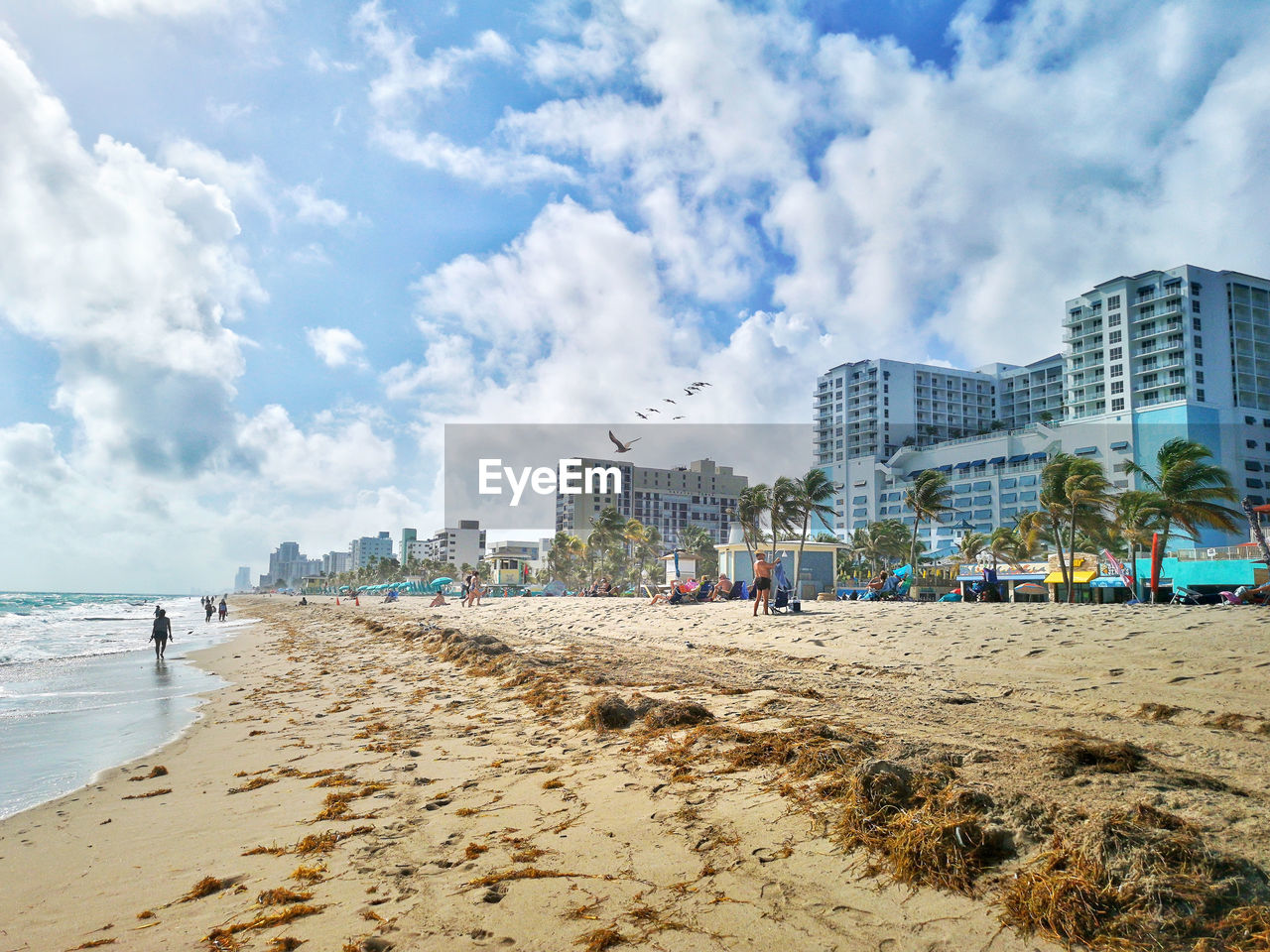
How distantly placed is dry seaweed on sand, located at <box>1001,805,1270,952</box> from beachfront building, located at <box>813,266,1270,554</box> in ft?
291

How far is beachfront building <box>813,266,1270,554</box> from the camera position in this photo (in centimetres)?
9162

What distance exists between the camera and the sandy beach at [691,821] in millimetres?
3355

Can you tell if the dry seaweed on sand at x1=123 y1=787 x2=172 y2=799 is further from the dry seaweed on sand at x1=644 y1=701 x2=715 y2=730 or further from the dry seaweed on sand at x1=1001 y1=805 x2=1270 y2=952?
the dry seaweed on sand at x1=1001 y1=805 x2=1270 y2=952

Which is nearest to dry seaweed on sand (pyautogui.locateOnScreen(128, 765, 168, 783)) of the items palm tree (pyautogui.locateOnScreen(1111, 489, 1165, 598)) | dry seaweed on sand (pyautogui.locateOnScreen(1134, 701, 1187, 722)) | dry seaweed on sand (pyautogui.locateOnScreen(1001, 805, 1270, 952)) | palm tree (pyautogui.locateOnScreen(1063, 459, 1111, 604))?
dry seaweed on sand (pyautogui.locateOnScreen(1001, 805, 1270, 952))

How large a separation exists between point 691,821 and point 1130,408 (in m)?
117

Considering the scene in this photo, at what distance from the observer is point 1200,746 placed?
584 cm

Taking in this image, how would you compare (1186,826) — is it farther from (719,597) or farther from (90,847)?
(719,597)

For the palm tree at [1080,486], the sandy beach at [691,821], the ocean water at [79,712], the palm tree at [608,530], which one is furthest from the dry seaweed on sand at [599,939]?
the palm tree at [608,530]

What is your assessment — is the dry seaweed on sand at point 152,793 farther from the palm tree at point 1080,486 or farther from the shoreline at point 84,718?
the palm tree at point 1080,486

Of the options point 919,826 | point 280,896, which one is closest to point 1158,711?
point 919,826

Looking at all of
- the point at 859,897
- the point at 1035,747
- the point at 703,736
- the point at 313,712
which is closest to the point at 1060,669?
the point at 1035,747

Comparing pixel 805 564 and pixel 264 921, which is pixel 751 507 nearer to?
pixel 805 564

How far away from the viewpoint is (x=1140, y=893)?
10.3ft

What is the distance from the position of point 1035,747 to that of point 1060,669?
6026 mm
